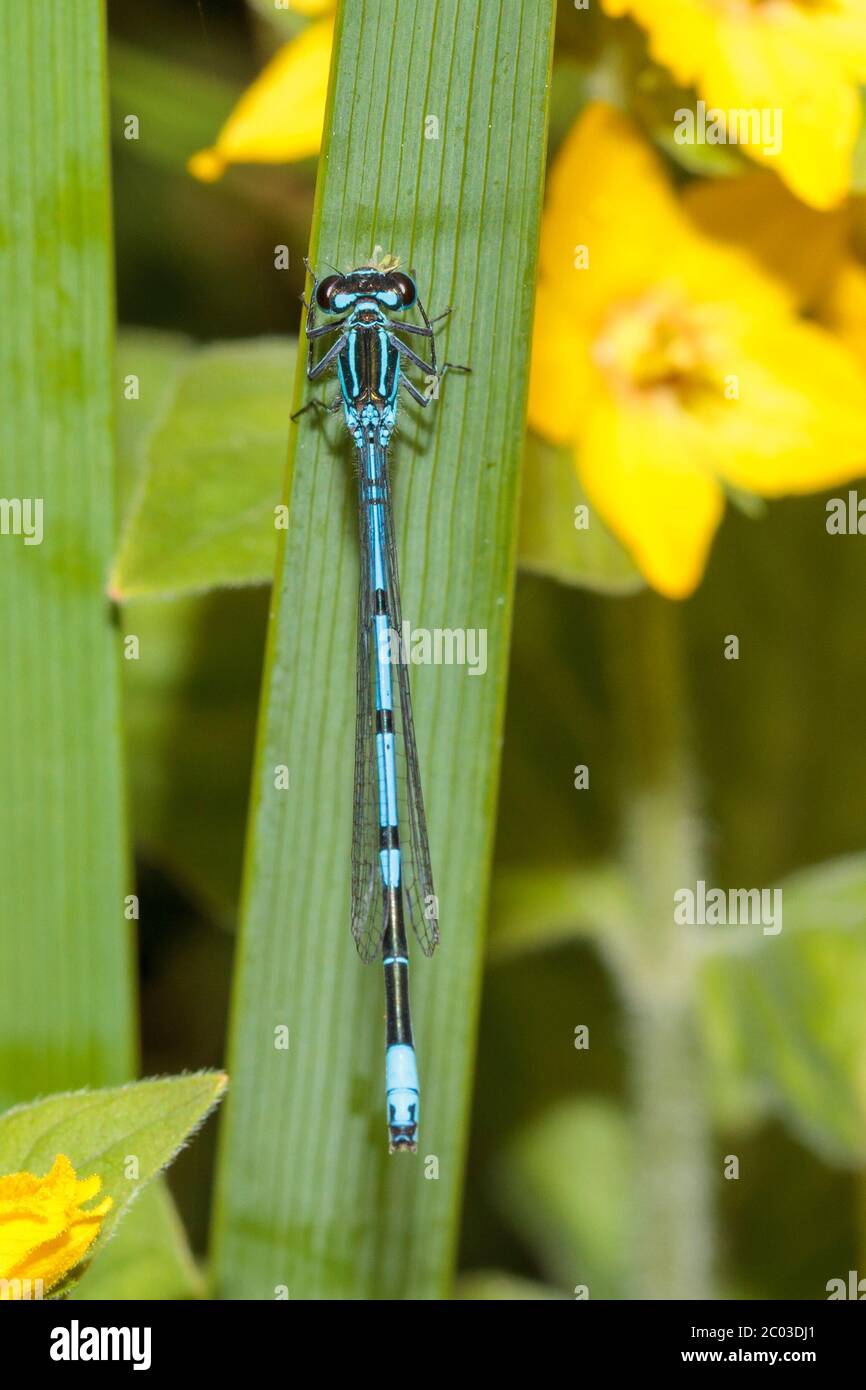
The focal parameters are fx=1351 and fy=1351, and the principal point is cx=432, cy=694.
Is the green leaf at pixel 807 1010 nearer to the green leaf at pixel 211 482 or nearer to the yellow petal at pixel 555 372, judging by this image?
the yellow petal at pixel 555 372

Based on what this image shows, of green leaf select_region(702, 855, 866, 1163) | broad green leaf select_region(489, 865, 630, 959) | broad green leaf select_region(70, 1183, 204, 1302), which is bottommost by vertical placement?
broad green leaf select_region(70, 1183, 204, 1302)

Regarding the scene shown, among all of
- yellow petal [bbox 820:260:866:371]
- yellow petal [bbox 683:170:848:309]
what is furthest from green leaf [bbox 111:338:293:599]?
yellow petal [bbox 820:260:866:371]

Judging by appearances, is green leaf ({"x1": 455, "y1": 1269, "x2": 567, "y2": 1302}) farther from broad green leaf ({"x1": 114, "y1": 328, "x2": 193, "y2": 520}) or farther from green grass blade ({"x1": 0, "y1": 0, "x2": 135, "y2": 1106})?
broad green leaf ({"x1": 114, "y1": 328, "x2": 193, "y2": 520})

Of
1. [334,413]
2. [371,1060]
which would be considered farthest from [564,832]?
[334,413]

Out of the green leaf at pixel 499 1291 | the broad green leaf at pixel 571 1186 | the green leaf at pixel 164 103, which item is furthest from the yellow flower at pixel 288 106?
the broad green leaf at pixel 571 1186

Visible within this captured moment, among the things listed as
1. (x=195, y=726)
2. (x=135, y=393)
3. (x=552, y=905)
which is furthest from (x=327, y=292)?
(x=552, y=905)

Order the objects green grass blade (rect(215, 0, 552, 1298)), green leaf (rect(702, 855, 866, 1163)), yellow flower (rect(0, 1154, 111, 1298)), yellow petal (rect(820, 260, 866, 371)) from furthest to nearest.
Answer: green leaf (rect(702, 855, 866, 1163))
yellow petal (rect(820, 260, 866, 371))
green grass blade (rect(215, 0, 552, 1298))
yellow flower (rect(0, 1154, 111, 1298))

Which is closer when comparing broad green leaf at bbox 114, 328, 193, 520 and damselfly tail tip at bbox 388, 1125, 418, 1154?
damselfly tail tip at bbox 388, 1125, 418, 1154
